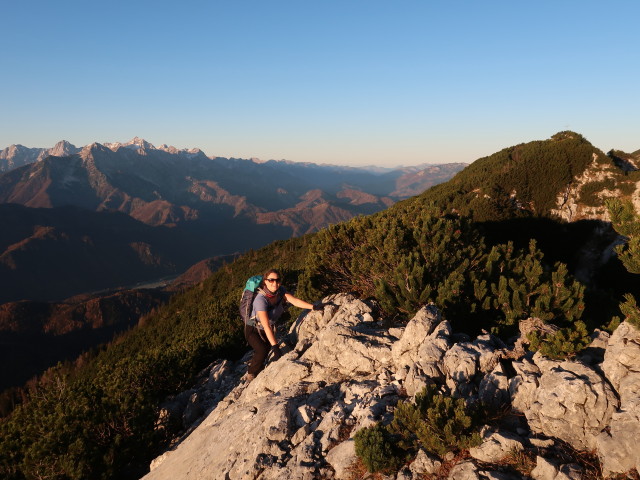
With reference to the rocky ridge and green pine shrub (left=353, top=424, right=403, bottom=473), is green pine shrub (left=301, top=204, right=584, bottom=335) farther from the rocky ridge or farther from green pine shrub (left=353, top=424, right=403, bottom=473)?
green pine shrub (left=353, top=424, right=403, bottom=473)

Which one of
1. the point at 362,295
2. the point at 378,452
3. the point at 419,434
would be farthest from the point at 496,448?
the point at 362,295

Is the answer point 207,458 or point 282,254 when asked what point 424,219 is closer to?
point 207,458

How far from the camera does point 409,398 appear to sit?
6.96 meters

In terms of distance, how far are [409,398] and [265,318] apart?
416 centimetres

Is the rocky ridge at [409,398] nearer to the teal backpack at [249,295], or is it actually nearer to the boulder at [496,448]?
the boulder at [496,448]

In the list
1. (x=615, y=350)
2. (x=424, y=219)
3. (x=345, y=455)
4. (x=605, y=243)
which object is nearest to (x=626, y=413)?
(x=615, y=350)

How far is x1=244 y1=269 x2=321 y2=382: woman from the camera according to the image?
371 inches

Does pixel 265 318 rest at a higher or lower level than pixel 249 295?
lower

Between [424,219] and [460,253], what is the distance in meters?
1.89

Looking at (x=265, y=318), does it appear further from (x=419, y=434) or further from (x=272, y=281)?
(x=419, y=434)

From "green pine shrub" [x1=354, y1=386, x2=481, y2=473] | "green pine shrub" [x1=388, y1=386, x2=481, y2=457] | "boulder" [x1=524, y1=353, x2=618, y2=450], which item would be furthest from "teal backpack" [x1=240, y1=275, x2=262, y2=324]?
"boulder" [x1=524, y1=353, x2=618, y2=450]

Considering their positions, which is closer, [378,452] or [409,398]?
[378,452]

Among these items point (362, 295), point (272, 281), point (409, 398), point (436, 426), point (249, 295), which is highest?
point (272, 281)

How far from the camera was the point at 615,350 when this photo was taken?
5.84m
